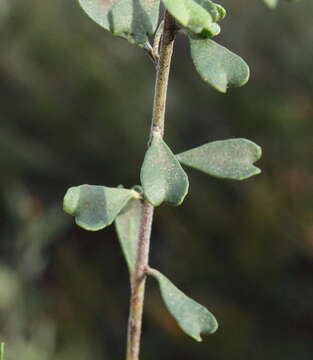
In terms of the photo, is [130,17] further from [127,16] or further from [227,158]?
[227,158]

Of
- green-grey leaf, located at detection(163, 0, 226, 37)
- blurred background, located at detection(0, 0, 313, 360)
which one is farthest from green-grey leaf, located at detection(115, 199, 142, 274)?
blurred background, located at detection(0, 0, 313, 360)

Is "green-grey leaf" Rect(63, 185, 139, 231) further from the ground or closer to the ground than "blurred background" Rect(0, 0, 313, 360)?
further from the ground

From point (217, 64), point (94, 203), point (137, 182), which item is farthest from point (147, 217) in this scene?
point (137, 182)

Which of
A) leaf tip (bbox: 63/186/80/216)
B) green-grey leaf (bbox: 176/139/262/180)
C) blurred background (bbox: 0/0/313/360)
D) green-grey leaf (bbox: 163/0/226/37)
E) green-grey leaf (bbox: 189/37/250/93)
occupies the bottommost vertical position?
blurred background (bbox: 0/0/313/360)

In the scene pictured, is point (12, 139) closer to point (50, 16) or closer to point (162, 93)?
point (50, 16)

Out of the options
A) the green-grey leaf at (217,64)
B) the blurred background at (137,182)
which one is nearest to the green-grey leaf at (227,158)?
the green-grey leaf at (217,64)

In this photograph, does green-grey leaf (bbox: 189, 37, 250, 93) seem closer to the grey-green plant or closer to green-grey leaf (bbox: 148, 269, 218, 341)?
the grey-green plant

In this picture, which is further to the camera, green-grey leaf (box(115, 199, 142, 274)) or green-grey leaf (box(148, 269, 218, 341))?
green-grey leaf (box(115, 199, 142, 274))

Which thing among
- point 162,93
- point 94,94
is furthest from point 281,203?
point 162,93
